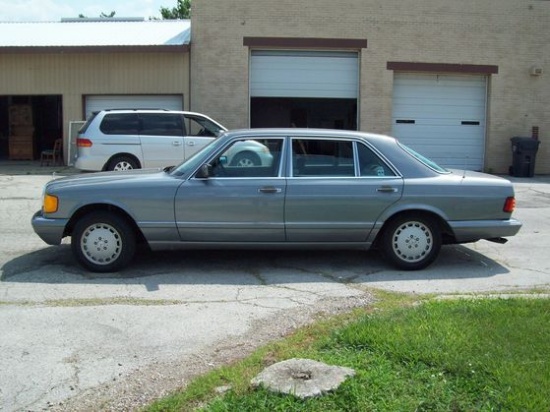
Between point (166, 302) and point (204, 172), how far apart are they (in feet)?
5.11

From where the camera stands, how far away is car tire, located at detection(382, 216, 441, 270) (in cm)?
697

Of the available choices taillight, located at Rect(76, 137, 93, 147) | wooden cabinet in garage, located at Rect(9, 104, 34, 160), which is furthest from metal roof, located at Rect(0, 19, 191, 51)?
taillight, located at Rect(76, 137, 93, 147)

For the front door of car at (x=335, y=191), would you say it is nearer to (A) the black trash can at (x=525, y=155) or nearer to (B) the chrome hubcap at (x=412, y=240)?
(B) the chrome hubcap at (x=412, y=240)

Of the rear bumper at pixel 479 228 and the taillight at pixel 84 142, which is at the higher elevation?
the taillight at pixel 84 142

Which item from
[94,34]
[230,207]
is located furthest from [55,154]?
[230,207]

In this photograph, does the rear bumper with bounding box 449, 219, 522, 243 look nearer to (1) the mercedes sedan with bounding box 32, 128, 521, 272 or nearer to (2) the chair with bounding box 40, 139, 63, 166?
(1) the mercedes sedan with bounding box 32, 128, 521, 272

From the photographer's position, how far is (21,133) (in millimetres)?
22672

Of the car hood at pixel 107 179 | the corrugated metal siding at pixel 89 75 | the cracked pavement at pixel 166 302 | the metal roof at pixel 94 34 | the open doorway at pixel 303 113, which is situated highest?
the metal roof at pixel 94 34

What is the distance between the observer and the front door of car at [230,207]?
6.72 m

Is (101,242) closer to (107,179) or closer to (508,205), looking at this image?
(107,179)

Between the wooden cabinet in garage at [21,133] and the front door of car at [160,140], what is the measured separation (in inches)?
388

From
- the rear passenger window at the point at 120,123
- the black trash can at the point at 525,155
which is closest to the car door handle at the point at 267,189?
the rear passenger window at the point at 120,123

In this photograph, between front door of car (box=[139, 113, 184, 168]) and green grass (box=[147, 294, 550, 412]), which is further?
front door of car (box=[139, 113, 184, 168])

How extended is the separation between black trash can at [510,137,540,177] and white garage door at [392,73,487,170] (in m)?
1.26
